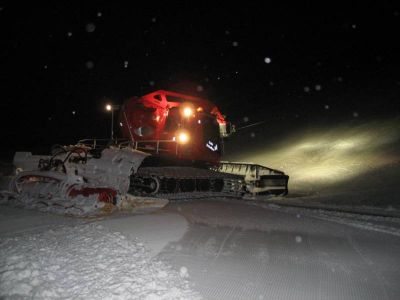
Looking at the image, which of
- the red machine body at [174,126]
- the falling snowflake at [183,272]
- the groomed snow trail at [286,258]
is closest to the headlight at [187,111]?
the red machine body at [174,126]

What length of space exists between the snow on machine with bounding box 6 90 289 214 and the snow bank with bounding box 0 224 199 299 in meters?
2.59

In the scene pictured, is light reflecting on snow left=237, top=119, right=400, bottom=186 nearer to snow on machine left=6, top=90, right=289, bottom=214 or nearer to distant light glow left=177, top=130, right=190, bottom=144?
snow on machine left=6, top=90, right=289, bottom=214

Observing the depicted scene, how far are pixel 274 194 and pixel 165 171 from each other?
4335 millimetres

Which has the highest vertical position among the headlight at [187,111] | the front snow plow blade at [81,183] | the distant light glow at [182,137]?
the headlight at [187,111]

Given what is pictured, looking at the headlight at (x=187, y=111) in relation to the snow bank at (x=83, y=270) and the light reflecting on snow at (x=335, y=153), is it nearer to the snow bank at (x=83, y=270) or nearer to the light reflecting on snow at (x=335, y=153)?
the snow bank at (x=83, y=270)

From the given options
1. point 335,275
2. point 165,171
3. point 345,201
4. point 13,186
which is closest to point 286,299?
point 335,275

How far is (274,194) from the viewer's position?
12.6 m

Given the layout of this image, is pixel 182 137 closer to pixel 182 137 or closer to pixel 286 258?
pixel 182 137

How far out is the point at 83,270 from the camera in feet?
14.4

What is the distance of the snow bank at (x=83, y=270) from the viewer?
3.81 m

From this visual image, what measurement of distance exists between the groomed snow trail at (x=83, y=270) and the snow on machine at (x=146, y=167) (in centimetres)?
256

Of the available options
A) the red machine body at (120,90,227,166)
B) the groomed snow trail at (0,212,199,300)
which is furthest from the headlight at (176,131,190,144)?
the groomed snow trail at (0,212,199,300)

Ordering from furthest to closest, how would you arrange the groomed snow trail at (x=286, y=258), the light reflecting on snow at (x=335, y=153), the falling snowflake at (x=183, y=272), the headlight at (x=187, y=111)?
the light reflecting on snow at (x=335, y=153) < the headlight at (x=187, y=111) < the falling snowflake at (x=183, y=272) < the groomed snow trail at (x=286, y=258)

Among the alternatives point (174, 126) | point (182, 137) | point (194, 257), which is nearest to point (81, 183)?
point (182, 137)
